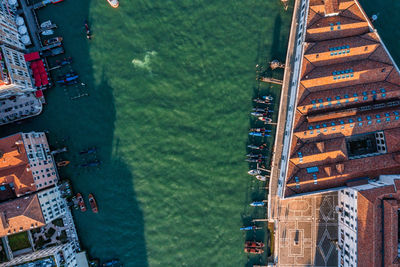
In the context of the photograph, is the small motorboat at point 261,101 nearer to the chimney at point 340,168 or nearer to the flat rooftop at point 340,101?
the flat rooftop at point 340,101

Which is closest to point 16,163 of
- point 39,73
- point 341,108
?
point 39,73

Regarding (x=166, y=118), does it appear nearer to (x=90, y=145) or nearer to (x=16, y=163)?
(x=90, y=145)

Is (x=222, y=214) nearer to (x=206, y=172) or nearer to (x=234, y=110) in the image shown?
(x=206, y=172)

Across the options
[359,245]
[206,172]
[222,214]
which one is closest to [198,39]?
[206,172]

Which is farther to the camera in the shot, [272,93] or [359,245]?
[272,93]

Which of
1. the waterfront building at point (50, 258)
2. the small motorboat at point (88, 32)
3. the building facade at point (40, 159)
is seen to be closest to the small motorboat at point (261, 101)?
the small motorboat at point (88, 32)

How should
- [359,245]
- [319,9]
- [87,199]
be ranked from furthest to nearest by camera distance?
→ 1. [87,199]
2. [319,9]
3. [359,245]

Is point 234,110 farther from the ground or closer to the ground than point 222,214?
farther from the ground

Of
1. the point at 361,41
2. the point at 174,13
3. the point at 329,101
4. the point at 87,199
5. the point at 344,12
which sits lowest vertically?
the point at 87,199
